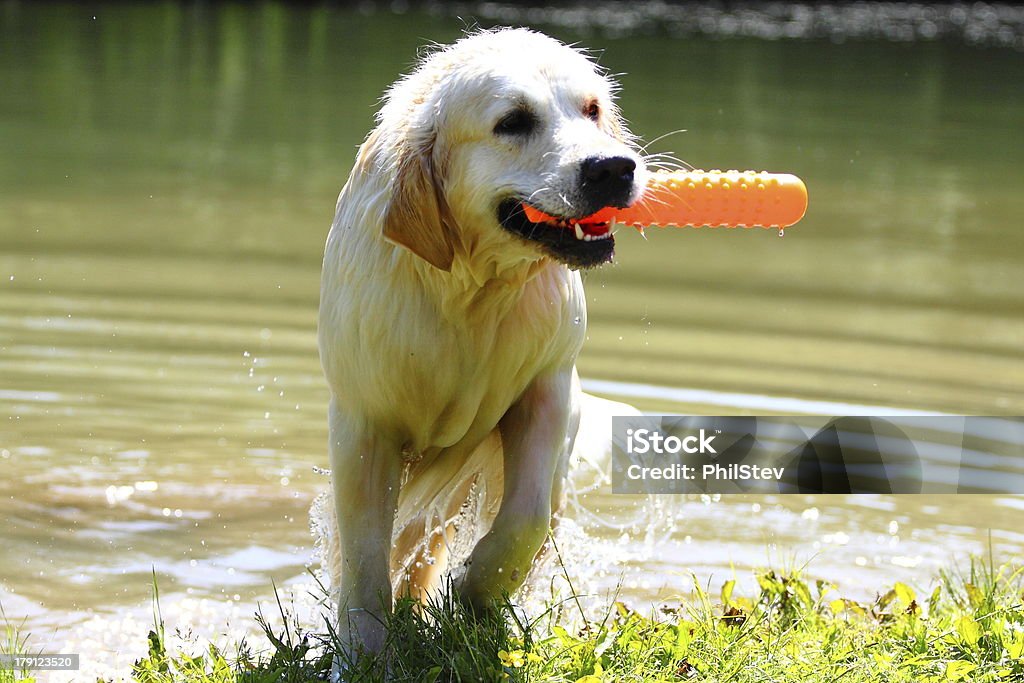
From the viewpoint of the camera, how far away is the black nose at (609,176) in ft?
12.8

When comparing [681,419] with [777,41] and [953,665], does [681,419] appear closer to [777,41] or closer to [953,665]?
[953,665]

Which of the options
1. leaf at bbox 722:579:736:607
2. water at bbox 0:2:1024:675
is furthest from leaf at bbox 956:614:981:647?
water at bbox 0:2:1024:675

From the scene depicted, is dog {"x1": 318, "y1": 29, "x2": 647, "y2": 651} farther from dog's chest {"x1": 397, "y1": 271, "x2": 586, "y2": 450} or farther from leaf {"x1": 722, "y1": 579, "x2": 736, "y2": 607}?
leaf {"x1": 722, "y1": 579, "x2": 736, "y2": 607}

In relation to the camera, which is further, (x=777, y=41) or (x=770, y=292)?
(x=777, y=41)

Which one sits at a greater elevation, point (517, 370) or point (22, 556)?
point (517, 370)

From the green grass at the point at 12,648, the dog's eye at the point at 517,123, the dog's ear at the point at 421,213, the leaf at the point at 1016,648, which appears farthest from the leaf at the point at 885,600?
the green grass at the point at 12,648

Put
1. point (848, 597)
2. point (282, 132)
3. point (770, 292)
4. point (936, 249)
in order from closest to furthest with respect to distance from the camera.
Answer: point (848, 597) → point (770, 292) → point (936, 249) → point (282, 132)

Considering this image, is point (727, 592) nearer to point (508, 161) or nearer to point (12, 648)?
point (508, 161)

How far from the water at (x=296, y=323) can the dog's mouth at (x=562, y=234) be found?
1.25 feet

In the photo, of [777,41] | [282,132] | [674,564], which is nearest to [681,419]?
[674,564]

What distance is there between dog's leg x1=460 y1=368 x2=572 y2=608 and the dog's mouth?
551mm

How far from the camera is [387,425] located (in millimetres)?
4406

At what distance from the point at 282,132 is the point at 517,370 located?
1238cm

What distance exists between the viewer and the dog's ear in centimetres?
406
